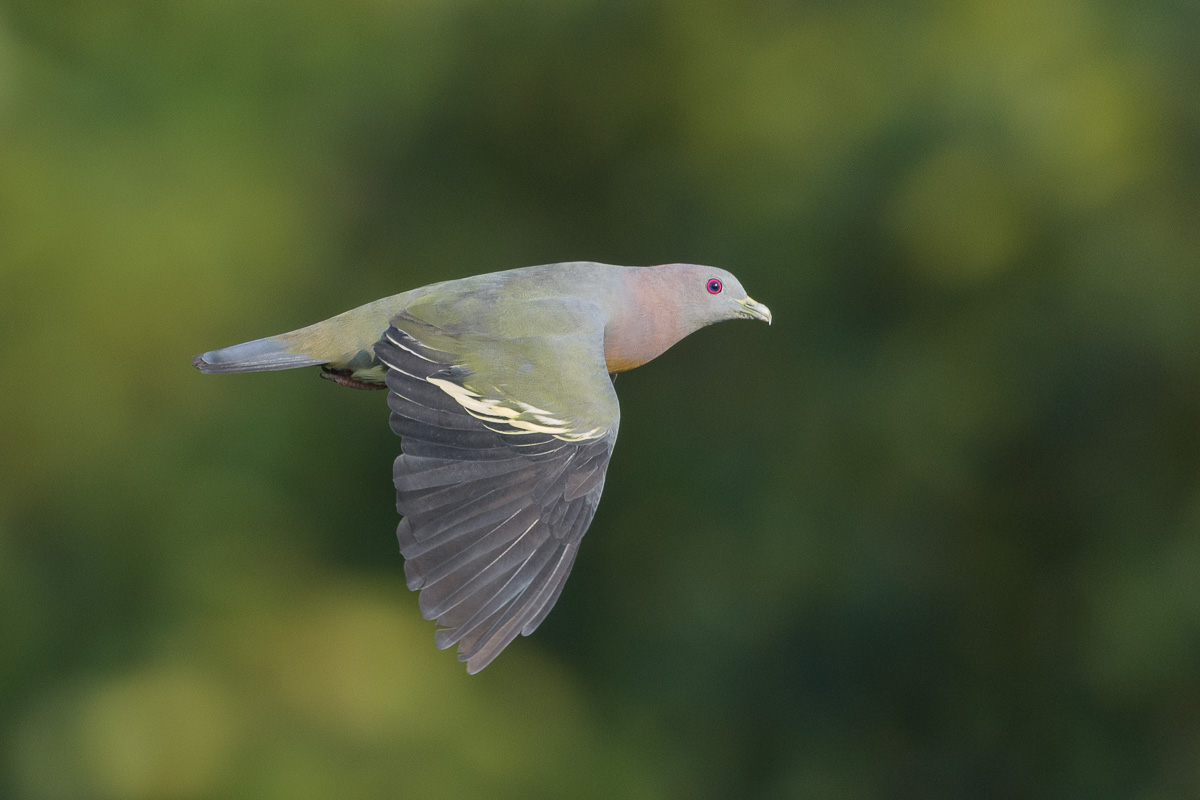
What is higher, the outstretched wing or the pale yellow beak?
the pale yellow beak

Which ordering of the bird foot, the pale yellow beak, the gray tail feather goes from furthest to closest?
the pale yellow beak, the bird foot, the gray tail feather

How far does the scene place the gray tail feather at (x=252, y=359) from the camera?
5.42 metres

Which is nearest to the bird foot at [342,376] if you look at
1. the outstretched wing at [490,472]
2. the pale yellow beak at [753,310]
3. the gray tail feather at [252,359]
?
the gray tail feather at [252,359]

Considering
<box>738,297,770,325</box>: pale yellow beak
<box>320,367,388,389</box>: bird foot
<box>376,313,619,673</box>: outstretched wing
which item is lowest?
<box>320,367,388,389</box>: bird foot

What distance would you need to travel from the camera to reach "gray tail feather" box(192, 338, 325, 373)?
17.8 ft

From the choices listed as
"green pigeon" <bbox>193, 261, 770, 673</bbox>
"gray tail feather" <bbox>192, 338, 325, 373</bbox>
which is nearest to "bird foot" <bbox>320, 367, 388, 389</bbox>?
"green pigeon" <bbox>193, 261, 770, 673</bbox>

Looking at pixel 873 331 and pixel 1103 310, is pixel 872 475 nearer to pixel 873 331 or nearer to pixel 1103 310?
pixel 873 331

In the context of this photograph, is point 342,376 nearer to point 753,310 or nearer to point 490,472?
point 490,472

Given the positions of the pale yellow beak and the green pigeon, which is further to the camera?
the pale yellow beak

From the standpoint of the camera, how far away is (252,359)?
553 centimetres

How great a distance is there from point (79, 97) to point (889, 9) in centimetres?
744

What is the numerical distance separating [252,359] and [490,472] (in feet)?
3.63

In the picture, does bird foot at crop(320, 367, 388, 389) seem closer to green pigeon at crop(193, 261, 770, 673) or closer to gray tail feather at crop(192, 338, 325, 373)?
green pigeon at crop(193, 261, 770, 673)

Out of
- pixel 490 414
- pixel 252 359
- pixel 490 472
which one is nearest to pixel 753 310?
pixel 490 414
